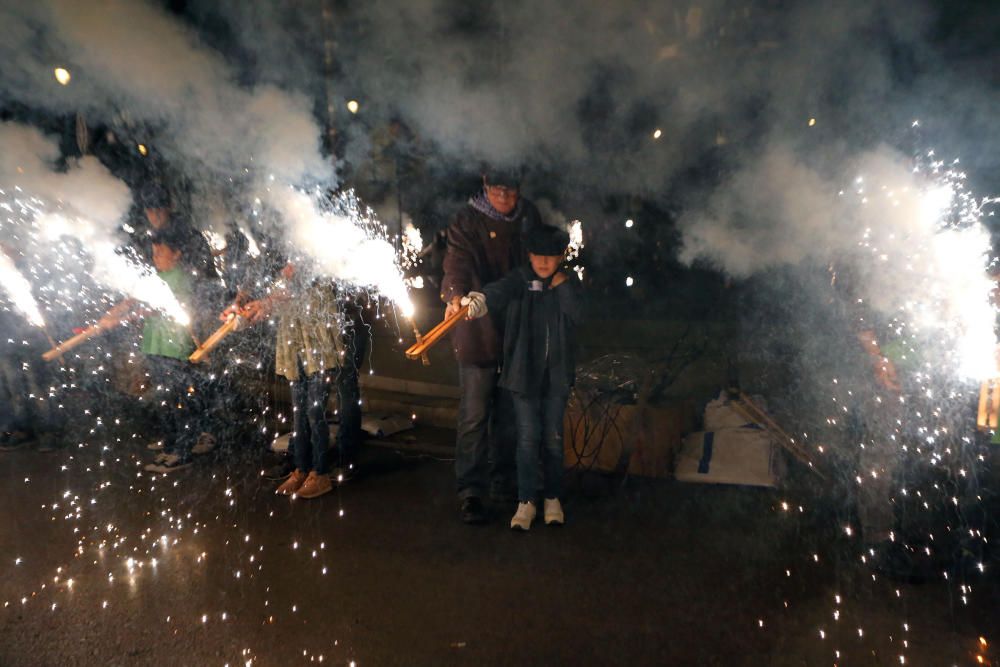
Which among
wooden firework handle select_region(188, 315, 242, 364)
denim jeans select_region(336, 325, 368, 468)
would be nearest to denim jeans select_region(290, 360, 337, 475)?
denim jeans select_region(336, 325, 368, 468)

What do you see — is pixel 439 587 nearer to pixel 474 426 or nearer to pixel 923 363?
pixel 474 426

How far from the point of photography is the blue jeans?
422cm

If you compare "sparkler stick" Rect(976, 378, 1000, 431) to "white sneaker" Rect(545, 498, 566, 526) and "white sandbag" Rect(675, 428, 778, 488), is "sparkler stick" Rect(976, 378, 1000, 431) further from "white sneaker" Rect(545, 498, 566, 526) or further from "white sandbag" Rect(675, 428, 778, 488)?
"white sneaker" Rect(545, 498, 566, 526)

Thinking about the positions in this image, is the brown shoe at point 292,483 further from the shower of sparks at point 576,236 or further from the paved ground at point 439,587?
the shower of sparks at point 576,236

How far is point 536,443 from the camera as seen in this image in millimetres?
4266

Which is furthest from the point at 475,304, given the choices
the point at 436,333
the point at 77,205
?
the point at 77,205

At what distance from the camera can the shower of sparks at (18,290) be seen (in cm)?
620

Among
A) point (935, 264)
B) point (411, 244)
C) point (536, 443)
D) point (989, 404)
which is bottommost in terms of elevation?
point (536, 443)

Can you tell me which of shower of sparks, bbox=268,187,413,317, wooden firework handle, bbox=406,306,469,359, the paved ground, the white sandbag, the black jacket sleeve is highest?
shower of sparks, bbox=268,187,413,317

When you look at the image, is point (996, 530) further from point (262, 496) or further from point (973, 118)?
point (262, 496)

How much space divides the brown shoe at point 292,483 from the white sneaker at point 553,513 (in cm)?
186

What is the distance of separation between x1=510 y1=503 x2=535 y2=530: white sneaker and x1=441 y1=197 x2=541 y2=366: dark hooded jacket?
0.99m

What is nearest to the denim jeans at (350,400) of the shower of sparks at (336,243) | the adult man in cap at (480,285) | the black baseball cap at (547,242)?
the shower of sparks at (336,243)

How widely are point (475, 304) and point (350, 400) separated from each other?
1.69 m
